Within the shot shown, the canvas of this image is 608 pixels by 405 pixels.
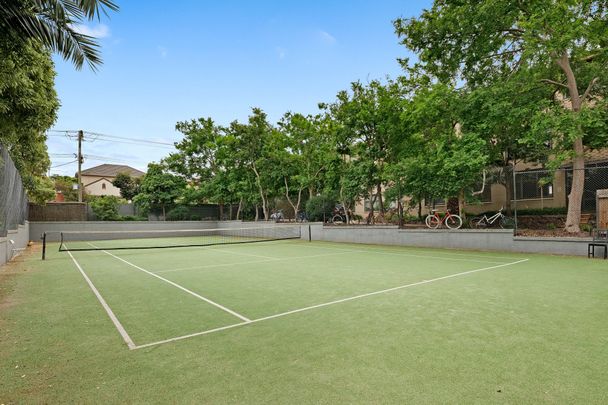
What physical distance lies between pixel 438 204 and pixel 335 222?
731 centimetres

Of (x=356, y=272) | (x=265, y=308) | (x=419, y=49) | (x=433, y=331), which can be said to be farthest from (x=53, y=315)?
(x=419, y=49)

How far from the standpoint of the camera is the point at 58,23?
5801mm

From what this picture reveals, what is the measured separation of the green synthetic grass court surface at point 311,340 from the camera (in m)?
2.74

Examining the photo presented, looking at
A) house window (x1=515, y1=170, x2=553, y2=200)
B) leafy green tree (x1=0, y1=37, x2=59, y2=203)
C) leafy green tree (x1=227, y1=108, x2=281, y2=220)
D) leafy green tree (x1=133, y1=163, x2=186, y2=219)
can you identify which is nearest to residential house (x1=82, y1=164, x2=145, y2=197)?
leafy green tree (x1=133, y1=163, x2=186, y2=219)

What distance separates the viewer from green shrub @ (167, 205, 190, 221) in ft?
95.9

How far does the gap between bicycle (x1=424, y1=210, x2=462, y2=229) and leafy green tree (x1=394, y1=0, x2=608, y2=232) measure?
3756 mm

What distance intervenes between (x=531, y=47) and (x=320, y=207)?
13.3 metres

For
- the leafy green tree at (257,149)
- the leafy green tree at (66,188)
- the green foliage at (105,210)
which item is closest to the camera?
the leafy green tree at (257,149)

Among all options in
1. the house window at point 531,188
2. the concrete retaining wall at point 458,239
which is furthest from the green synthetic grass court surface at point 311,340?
the house window at point 531,188

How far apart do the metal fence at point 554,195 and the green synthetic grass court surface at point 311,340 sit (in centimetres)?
1055

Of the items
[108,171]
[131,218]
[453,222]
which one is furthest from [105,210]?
[108,171]

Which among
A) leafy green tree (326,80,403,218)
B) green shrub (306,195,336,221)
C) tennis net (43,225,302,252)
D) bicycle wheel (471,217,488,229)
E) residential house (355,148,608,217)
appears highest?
leafy green tree (326,80,403,218)

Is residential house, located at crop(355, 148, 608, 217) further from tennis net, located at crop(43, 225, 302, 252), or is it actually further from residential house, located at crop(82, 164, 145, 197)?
residential house, located at crop(82, 164, 145, 197)

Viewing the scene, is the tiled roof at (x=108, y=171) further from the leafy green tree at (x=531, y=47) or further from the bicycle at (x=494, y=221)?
the bicycle at (x=494, y=221)
